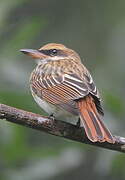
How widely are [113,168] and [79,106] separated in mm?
758

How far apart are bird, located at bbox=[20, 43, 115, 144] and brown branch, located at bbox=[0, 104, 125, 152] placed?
0.10 meters

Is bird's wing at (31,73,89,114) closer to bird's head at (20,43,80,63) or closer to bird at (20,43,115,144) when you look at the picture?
bird at (20,43,115,144)

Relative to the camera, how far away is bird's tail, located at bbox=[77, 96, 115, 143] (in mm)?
5012

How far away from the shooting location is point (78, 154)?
5828 mm

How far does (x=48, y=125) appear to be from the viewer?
5.10 m

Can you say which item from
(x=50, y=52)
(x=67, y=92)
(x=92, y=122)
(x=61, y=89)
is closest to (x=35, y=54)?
(x=50, y=52)

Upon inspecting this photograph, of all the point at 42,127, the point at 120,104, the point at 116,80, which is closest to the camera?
the point at 42,127

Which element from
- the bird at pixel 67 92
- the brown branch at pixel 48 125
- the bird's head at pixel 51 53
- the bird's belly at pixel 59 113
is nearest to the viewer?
the brown branch at pixel 48 125

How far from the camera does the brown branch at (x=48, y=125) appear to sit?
16.4 feet

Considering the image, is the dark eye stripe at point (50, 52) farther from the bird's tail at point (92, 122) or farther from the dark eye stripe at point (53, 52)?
the bird's tail at point (92, 122)

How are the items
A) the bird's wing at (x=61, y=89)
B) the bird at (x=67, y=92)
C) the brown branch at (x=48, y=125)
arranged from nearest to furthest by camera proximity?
the brown branch at (x=48, y=125) → the bird at (x=67, y=92) → the bird's wing at (x=61, y=89)

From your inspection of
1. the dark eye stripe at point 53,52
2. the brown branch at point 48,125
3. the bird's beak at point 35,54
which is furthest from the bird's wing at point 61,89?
the dark eye stripe at point 53,52

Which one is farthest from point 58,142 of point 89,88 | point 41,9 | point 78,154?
point 41,9

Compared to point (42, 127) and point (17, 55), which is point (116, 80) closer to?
point (17, 55)
